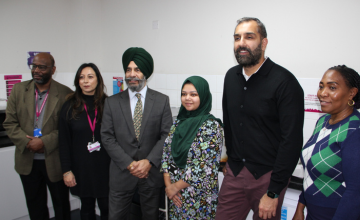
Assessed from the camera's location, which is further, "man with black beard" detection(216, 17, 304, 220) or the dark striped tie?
the dark striped tie

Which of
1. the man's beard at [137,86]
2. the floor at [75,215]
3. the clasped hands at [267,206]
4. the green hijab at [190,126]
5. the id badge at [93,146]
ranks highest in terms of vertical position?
the man's beard at [137,86]

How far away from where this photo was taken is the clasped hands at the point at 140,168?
1817 millimetres

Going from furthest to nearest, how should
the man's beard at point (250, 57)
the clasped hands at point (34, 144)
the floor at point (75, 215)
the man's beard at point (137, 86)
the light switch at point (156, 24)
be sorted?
the light switch at point (156, 24)
the floor at point (75, 215)
the clasped hands at point (34, 144)
the man's beard at point (137, 86)
the man's beard at point (250, 57)

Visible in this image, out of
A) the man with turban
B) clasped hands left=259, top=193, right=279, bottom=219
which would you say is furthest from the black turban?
clasped hands left=259, top=193, right=279, bottom=219

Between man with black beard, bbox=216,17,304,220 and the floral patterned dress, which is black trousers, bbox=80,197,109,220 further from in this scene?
man with black beard, bbox=216,17,304,220

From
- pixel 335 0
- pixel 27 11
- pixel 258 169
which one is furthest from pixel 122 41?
pixel 258 169

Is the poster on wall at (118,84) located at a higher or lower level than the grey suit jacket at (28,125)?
higher

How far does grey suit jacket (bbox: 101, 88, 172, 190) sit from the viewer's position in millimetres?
1854

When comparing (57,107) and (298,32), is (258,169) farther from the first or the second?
(57,107)

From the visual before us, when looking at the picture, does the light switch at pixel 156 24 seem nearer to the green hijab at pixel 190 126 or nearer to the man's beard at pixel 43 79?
the man's beard at pixel 43 79

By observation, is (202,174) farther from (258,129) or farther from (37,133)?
(37,133)

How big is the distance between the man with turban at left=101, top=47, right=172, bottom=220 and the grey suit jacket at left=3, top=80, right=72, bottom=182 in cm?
54

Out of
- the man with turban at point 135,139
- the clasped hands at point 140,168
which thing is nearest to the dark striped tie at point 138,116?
the man with turban at point 135,139

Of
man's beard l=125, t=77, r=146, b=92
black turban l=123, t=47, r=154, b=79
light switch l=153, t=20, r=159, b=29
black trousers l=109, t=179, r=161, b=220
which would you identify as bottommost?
black trousers l=109, t=179, r=161, b=220
